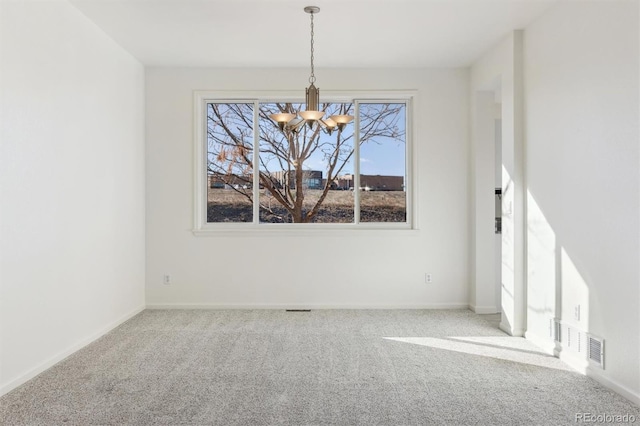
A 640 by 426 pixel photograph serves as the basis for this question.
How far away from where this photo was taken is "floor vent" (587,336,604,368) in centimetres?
315

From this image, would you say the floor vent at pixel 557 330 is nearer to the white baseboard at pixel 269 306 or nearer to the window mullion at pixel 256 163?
the white baseboard at pixel 269 306

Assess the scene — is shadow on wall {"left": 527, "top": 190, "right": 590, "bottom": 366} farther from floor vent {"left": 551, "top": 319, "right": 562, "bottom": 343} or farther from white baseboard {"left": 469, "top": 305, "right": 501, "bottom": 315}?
white baseboard {"left": 469, "top": 305, "right": 501, "bottom": 315}

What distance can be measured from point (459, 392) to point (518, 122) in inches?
99.7

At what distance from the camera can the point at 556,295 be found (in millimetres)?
3725

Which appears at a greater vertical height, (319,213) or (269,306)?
(319,213)

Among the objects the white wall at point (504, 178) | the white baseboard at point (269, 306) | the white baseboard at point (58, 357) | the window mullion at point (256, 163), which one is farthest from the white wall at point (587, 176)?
the white baseboard at point (58, 357)

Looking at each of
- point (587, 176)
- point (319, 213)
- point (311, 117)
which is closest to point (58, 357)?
point (311, 117)

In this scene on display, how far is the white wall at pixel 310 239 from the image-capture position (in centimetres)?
551

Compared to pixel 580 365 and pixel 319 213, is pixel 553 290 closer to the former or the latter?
pixel 580 365

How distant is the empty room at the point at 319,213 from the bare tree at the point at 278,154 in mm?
26

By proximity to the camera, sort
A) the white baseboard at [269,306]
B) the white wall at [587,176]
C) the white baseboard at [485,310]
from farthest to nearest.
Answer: the white baseboard at [269,306], the white baseboard at [485,310], the white wall at [587,176]

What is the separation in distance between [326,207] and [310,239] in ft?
1.47

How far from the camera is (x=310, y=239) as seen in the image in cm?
553

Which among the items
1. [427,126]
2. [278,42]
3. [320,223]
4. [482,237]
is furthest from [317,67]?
[482,237]
